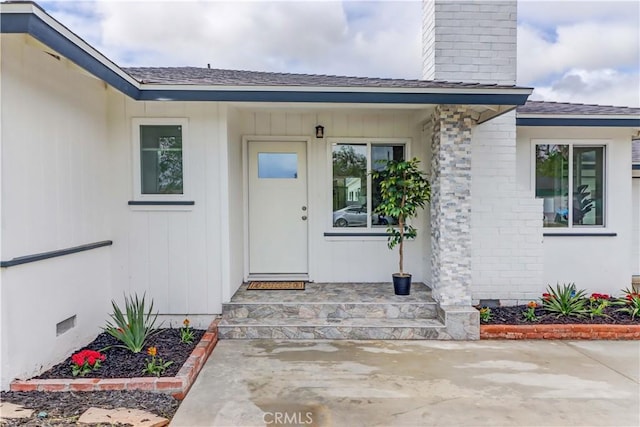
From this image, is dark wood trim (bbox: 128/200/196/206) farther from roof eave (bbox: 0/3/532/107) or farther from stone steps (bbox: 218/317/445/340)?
stone steps (bbox: 218/317/445/340)

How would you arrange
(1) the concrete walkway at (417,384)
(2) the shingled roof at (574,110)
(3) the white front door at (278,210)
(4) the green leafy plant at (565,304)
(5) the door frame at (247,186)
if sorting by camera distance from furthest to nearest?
(3) the white front door at (278,210), (5) the door frame at (247,186), (2) the shingled roof at (574,110), (4) the green leafy plant at (565,304), (1) the concrete walkway at (417,384)

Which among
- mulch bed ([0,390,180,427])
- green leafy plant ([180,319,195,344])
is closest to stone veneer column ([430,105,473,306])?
green leafy plant ([180,319,195,344])

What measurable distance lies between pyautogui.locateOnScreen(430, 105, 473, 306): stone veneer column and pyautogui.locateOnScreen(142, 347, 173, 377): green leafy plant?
125 inches

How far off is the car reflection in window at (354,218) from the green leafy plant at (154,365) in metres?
3.18

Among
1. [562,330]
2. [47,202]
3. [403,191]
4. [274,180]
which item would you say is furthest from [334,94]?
[562,330]

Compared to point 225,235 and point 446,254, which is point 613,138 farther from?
point 225,235

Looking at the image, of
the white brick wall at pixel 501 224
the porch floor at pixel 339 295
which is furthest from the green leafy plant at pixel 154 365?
the white brick wall at pixel 501 224

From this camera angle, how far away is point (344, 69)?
1617 cm

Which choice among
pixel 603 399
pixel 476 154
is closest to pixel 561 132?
pixel 476 154

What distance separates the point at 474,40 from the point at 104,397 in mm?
6229

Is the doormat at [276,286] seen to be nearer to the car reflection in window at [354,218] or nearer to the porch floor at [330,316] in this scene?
the porch floor at [330,316]

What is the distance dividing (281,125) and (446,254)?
303cm

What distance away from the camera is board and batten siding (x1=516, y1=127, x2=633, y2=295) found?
5832 mm

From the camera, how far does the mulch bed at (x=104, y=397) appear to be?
2727 mm
